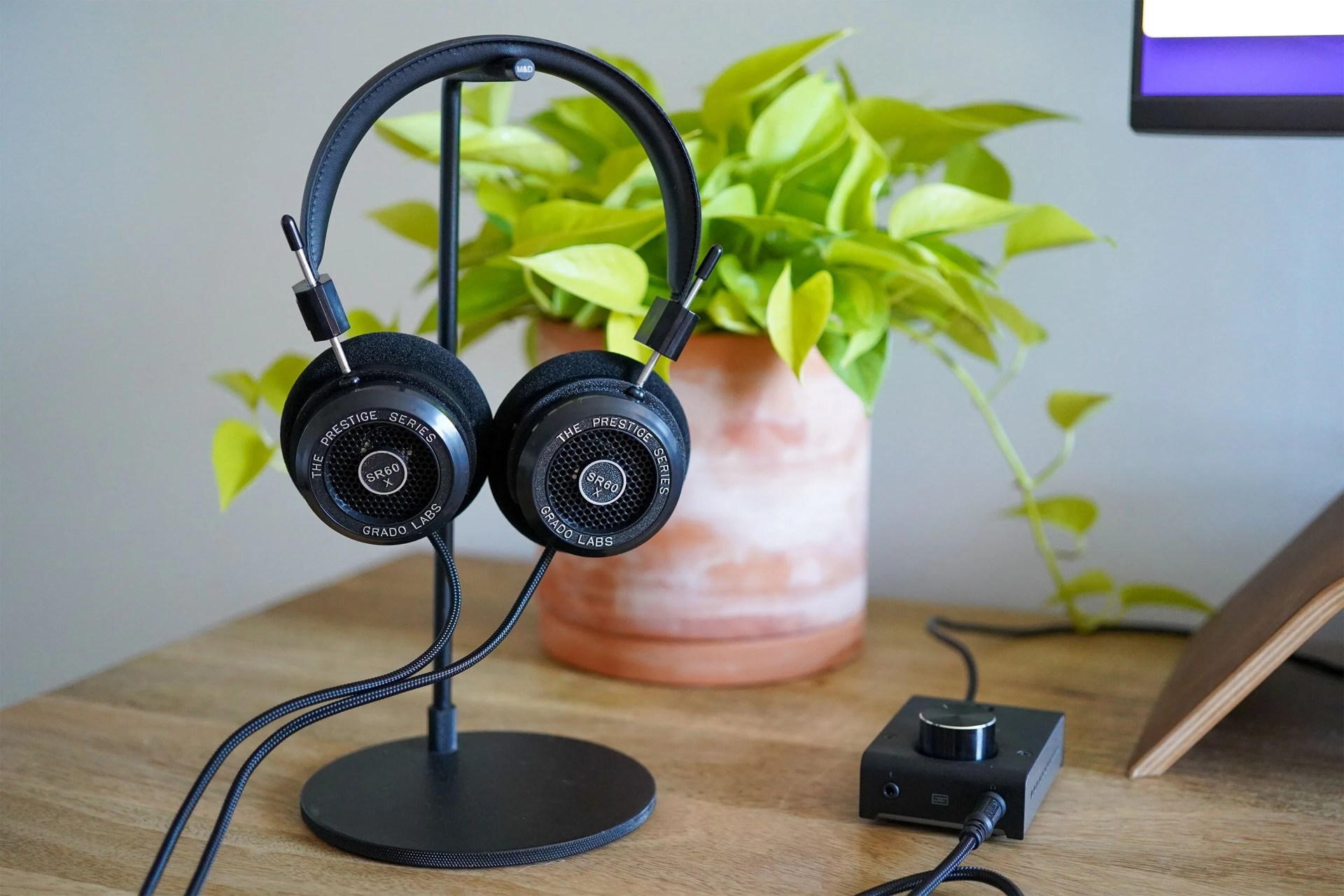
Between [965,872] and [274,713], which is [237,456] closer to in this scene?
[274,713]

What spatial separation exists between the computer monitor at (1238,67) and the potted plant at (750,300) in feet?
0.25

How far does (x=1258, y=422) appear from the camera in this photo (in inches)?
34.4

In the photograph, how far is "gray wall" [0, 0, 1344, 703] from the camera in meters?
0.87

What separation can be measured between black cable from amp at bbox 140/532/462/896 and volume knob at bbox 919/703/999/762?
220 mm

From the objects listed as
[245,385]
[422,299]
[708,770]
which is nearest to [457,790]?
[708,770]

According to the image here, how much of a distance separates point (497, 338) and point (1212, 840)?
74 cm

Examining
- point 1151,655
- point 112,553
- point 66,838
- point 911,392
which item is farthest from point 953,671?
point 112,553

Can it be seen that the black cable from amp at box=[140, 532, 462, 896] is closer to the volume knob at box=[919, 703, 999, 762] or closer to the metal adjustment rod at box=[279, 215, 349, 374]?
the metal adjustment rod at box=[279, 215, 349, 374]

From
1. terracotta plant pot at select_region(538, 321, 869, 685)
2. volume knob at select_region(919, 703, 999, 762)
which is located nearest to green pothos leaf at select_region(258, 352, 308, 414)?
terracotta plant pot at select_region(538, 321, 869, 685)

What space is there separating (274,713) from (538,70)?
283 mm

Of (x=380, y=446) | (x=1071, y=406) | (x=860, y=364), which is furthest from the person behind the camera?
(x=1071, y=406)

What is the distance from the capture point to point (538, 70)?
501mm

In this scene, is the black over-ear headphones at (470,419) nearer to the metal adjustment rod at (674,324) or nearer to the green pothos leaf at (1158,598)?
the metal adjustment rod at (674,324)

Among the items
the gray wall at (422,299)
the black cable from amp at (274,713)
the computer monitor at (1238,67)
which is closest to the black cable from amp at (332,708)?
the black cable from amp at (274,713)
